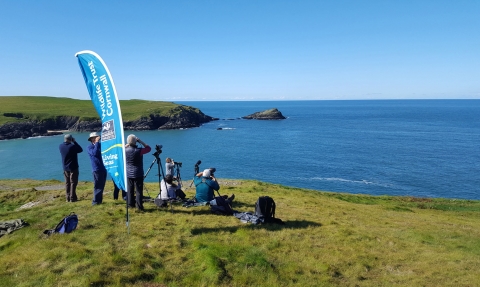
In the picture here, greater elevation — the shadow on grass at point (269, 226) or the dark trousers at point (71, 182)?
the dark trousers at point (71, 182)

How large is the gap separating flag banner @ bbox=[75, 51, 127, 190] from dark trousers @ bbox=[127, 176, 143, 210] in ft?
7.06

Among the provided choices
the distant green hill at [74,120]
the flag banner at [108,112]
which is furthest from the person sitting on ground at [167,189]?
the distant green hill at [74,120]

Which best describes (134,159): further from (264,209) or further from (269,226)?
(269,226)

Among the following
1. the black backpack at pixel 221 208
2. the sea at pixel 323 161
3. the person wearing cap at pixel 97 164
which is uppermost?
the person wearing cap at pixel 97 164

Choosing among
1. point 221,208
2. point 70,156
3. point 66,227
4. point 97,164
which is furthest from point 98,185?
point 221,208

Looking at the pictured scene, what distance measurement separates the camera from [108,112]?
9172 millimetres

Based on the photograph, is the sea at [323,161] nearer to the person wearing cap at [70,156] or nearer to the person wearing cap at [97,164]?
the person wearing cap at [70,156]

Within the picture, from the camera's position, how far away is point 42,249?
7961 millimetres

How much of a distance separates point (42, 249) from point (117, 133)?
11.8 ft

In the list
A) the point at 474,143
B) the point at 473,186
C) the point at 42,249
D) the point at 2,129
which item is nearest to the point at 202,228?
the point at 42,249

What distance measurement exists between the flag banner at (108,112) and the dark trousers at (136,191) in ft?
7.06

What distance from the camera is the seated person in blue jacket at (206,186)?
12.8 meters

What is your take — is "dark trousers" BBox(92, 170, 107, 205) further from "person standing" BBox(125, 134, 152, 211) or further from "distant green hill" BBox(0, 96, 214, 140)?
"distant green hill" BBox(0, 96, 214, 140)

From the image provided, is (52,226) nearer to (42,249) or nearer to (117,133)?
(42,249)
